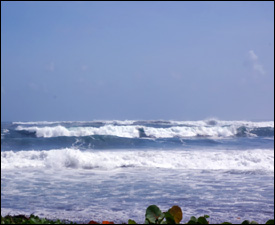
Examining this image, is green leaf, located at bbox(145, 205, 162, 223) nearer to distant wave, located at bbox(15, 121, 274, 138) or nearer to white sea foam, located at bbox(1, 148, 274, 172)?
white sea foam, located at bbox(1, 148, 274, 172)

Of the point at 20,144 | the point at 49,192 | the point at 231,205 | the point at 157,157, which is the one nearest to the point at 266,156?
the point at 157,157

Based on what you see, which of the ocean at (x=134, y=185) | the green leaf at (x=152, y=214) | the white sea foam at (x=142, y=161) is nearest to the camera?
the green leaf at (x=152, y=214)

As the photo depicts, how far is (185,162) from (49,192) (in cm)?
669

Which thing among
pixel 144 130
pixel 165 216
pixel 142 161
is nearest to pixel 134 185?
pixel 142 161

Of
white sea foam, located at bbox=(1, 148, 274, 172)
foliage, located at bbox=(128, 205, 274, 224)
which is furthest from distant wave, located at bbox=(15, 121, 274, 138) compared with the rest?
foliage, located at bbox=(128, 205, 274, 224)

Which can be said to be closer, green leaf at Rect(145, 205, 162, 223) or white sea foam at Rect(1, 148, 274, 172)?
green leaf at Rect(145, 205, 162, 223)

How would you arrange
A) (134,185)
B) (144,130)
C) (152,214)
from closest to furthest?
(152,214) → (134,185) → (144,130)

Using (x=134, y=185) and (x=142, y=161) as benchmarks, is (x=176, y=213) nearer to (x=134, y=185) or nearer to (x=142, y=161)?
(x=134, y=185)

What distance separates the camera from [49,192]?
28.3 feet

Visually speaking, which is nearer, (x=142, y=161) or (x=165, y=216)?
(x=165, y=216)

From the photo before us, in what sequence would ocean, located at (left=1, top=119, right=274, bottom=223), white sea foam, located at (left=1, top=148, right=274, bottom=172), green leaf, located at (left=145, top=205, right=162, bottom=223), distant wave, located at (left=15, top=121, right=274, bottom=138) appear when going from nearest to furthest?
green leaf, located at (left=145, top=205, right=162, bottom=223) → ocean, located at (left=1, top=119, right=274, bottom=223) → white sea foam, located at (left=1, top=148, right=274, bottom=172) → distant wave, located at (left=15, top=121, right=274, bottom=138)

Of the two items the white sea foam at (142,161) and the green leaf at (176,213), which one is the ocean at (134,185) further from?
the green leaf at (176,213)

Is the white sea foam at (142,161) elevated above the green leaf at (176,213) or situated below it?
above

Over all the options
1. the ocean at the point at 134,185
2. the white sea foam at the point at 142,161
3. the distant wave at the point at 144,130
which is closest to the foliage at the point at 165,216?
the ocean at the point at 134,185
